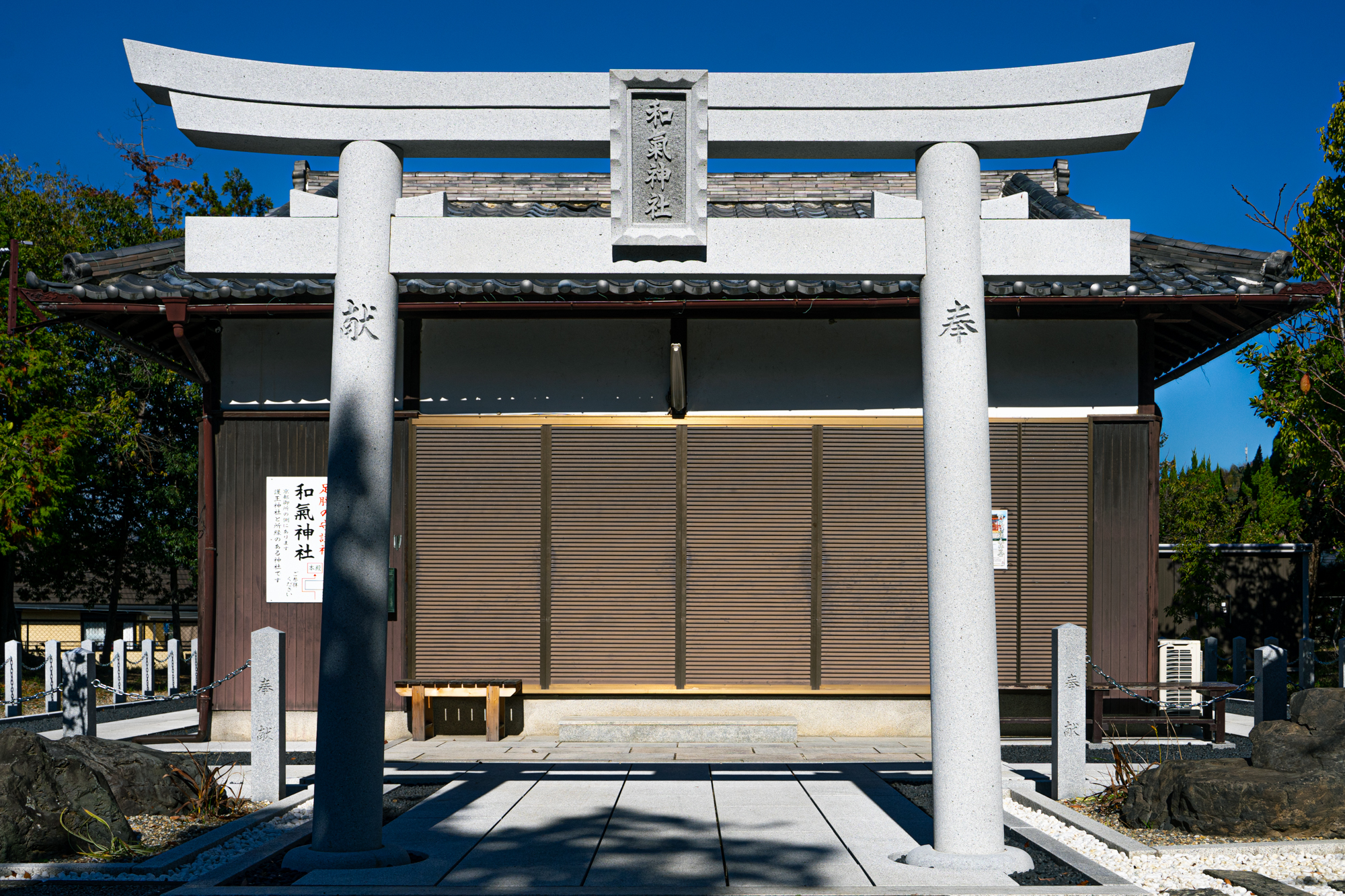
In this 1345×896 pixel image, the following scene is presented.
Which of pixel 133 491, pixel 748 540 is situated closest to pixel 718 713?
pixel 748 540

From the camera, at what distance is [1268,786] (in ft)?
23.7

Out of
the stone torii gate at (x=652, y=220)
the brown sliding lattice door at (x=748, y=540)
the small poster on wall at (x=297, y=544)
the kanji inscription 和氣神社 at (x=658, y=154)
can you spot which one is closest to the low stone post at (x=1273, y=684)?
the brown sliding lattice door at (x=748, y=540)

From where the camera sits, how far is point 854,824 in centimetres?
762

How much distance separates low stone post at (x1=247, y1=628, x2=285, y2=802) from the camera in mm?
8523

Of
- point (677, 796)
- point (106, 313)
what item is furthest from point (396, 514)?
point (677, 796)

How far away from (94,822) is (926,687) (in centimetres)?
877

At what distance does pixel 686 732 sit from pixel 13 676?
37.1ft

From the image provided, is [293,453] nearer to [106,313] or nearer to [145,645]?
[106,313]

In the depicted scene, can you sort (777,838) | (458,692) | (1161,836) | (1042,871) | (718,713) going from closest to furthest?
(1042,871) → (777,838) → (1161,836) → (458,692) → (718,713)

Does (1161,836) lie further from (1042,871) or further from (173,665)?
(173,665)

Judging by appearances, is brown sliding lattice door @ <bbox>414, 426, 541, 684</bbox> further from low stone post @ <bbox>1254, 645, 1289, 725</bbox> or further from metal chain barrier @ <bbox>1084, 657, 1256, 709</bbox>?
low stone post @ <bbox>1254, 645, 1289, 725</bbox>

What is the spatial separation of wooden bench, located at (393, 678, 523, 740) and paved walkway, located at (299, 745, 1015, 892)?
1695mm

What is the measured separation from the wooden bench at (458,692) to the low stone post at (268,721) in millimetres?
3452

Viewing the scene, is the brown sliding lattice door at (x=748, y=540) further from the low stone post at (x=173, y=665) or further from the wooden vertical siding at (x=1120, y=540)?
the low stone post at (x=173, y=665)
